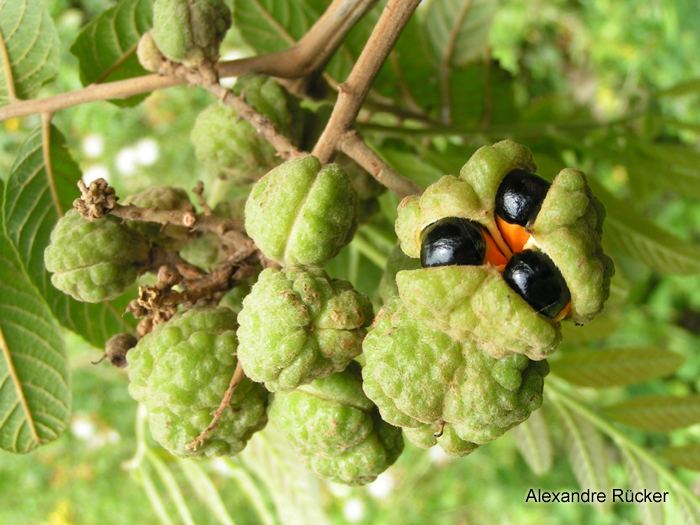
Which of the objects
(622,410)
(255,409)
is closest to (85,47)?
(255,409)

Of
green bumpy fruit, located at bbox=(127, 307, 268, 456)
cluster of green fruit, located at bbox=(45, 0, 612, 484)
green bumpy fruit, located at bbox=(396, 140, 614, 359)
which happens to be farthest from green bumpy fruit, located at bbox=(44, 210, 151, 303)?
green bumpy fruit, located at bbox=(396, 140, 614, 359)

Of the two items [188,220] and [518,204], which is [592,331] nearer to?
[518,204]

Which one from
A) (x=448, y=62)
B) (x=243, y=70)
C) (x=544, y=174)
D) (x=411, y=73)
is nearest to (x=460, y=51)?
(x=448, y=62)

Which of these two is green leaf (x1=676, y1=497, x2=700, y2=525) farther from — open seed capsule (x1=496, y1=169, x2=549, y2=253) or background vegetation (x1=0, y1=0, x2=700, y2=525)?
open seed capsule (x1=496, y1=169, x2=549, y2=253)

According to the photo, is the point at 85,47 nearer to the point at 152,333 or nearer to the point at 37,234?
the point at 37,234

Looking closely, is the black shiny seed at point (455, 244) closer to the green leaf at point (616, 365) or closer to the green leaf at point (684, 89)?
the green leaf at point (616, 365)

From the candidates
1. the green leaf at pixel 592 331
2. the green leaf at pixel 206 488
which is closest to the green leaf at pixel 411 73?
the green leaf at pixel 592 331
